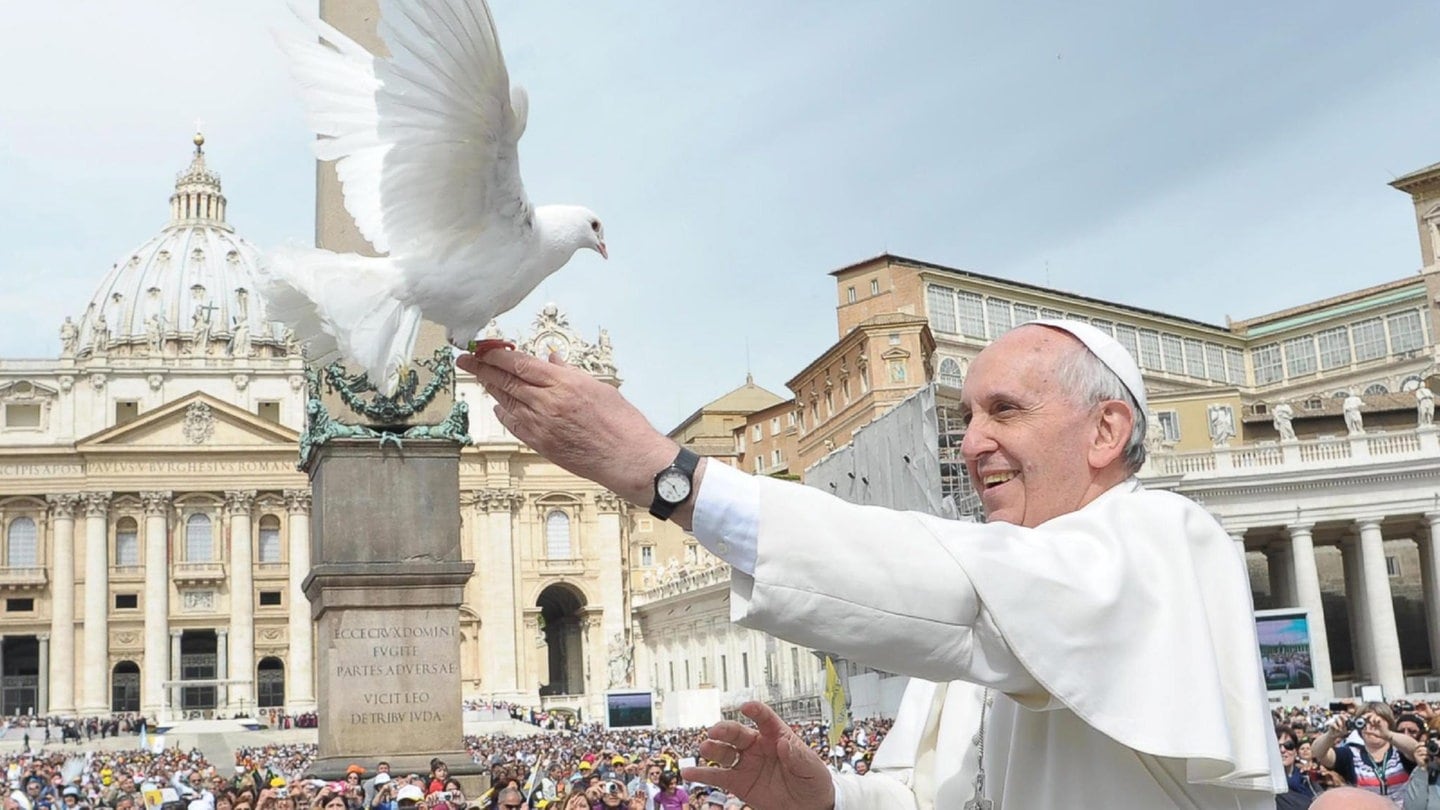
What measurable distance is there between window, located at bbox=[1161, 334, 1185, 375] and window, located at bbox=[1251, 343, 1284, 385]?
17.2 feet

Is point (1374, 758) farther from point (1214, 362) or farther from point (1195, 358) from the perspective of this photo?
point (1214, 362)

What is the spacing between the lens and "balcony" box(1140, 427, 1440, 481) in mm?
46219

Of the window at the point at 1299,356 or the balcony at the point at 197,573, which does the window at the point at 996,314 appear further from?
the balcony at the point at 197,573

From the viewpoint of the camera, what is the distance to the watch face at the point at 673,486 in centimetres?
206

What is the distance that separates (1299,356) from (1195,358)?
494 cm

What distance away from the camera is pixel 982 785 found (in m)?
2.57

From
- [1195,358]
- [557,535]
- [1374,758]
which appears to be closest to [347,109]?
[1374,758]

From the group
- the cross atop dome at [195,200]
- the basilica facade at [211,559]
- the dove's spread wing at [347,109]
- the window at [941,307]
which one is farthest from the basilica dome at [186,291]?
the dove's spread wing at [347,109]

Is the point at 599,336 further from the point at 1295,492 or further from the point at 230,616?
the point at 1295,492

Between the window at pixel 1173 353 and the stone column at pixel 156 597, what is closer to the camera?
the window at pixel 1173 353

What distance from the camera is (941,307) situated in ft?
206

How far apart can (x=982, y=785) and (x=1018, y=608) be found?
2.18ft

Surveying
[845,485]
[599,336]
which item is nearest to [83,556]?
[599,336]

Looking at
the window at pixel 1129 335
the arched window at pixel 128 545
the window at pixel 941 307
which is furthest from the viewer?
the arched window at pixel 128 545
